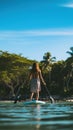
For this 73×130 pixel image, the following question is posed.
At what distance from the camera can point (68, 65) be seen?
8131 cm

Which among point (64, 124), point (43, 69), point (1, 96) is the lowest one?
point (64, 124)

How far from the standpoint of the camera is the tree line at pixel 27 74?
261 feet

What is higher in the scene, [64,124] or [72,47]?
[72,47]

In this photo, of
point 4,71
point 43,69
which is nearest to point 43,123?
point 4,71

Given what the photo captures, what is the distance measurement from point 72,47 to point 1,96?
17431mm

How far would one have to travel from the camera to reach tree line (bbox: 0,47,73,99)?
3132 inches

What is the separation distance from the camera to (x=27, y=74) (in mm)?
83500

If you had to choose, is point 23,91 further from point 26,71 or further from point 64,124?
point 64,124

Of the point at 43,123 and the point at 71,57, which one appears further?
the point at 71,57

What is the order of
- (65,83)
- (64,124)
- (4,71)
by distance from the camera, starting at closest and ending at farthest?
1. (64,124)
2. (4,71)
3. (65,83)

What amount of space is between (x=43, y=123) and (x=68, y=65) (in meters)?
73.9

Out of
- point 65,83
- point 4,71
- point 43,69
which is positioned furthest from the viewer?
point 43,69

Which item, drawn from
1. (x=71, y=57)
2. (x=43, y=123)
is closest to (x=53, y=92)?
(x=71, y=57)

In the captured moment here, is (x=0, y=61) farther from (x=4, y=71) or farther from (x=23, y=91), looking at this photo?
(x=23, y=91)
